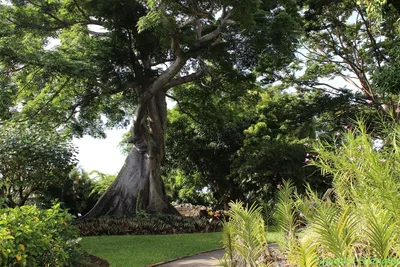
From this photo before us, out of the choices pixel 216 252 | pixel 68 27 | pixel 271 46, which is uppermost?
pixel 68 27

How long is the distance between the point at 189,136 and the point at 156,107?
14.9ft

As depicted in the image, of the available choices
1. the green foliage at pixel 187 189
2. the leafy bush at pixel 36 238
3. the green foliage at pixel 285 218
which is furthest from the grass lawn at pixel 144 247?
the green foliage at pixel 187 189

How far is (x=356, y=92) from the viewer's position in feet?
54.0

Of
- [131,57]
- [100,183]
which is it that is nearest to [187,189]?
[100,183]

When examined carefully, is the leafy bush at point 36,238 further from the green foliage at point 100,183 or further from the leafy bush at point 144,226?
the green foliage at point 100,183

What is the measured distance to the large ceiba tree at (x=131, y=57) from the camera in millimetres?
11727

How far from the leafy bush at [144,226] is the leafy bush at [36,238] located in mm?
6400

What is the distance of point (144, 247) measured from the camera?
8859mm

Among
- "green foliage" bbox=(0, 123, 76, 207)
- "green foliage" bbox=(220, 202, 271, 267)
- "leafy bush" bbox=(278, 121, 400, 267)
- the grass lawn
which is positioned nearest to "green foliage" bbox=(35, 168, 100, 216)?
the grass lawn

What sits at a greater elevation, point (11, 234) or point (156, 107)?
point (156, 107)

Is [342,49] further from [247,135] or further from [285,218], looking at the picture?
[285,218]

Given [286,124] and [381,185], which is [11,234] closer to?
[381,185]

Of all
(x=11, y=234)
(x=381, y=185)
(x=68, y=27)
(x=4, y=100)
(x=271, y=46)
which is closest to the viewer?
(x=381, y=185)

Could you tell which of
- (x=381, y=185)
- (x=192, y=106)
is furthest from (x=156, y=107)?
(x=381, y=185)
